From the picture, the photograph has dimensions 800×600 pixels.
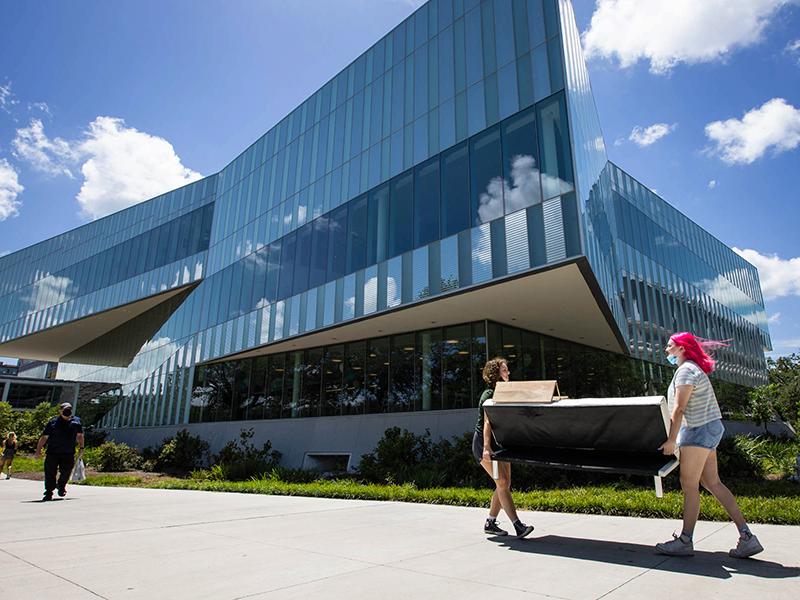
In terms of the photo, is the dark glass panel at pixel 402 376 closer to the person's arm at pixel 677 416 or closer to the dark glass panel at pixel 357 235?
the dark glass panel at pixel 357 235

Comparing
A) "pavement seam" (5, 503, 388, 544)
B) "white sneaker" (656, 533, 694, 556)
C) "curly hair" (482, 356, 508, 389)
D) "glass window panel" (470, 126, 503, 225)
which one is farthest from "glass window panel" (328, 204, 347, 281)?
"white sneaker" (656, 533, 694, 556)

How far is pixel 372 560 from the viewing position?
4.16 meters

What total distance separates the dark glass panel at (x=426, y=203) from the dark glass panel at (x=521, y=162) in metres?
2.56

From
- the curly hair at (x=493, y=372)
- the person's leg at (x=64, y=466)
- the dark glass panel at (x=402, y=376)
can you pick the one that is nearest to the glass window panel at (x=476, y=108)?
the dark glass panel at (x=402, y=376)

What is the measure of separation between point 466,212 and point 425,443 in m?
6.96

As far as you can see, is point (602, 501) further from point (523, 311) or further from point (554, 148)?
point (523, 311)

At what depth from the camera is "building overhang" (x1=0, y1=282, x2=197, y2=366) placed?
32.7m

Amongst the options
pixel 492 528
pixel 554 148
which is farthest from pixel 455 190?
pixel 492 528

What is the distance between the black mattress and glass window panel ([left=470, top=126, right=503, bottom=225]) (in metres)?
8.91

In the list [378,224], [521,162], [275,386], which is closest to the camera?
[521,162]

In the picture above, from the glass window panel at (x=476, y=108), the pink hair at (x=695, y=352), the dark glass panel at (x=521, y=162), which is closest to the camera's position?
the pink hair at (x=695, y=352)

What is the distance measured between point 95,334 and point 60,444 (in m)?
34.8

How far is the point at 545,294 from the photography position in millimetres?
13758

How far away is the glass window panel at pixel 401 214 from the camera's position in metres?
15.8
